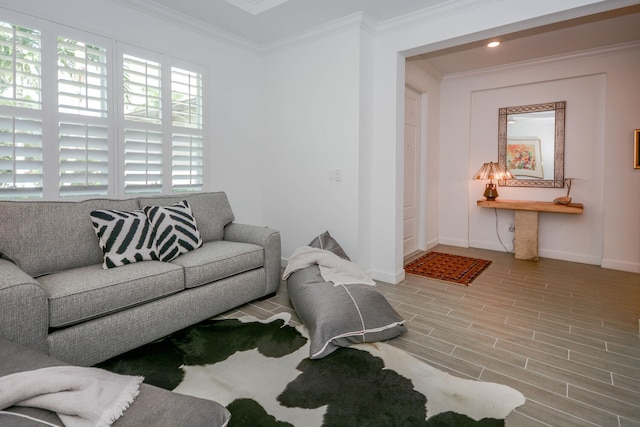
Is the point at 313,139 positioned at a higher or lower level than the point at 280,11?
lower

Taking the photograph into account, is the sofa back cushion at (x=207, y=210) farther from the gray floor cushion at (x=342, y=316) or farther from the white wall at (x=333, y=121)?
the gray floor cushion at (x=342, y=316)

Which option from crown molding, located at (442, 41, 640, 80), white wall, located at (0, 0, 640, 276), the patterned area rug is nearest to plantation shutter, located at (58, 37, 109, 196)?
white wall, located at (0, 0, 640, 276)

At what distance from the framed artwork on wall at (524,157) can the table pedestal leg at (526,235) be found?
63 cm

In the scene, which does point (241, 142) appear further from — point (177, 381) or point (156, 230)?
point (177, 381)

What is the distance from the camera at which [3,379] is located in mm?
1090

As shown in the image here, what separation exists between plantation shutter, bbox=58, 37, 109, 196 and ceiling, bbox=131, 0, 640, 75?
0.66 meters

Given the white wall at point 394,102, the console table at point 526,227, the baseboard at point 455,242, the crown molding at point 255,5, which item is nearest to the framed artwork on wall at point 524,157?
the console table at point 526,227

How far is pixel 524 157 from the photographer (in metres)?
5.01

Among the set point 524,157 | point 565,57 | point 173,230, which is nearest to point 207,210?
point 173,230

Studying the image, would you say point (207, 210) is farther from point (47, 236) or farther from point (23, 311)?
point (23, 311)

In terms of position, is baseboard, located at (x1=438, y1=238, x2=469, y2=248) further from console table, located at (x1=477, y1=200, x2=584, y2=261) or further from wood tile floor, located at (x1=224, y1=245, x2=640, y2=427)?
wood tile floor, located at (x1=224, y1=245, x2=640, y2=427)

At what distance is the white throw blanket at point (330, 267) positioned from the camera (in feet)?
8.90

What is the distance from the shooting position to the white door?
4863 millimetres

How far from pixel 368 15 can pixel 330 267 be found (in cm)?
244
